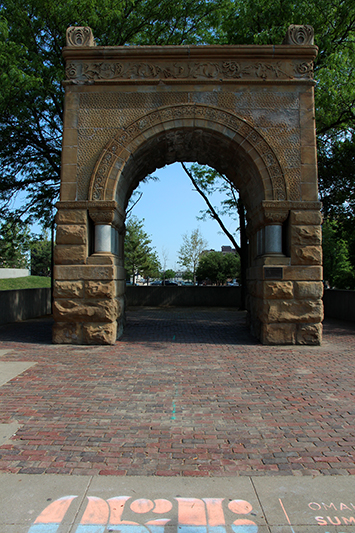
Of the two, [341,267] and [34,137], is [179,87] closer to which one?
[34,137]

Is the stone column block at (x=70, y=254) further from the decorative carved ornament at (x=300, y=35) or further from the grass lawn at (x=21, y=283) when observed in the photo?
the grass lawn at (x=21, y=283)

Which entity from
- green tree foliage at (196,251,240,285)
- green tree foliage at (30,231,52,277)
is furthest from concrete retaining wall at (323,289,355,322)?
green tree foliage at (30,231,52,277)

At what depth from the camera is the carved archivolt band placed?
9.21 metres

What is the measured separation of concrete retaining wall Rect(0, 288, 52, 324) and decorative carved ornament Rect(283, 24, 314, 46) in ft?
37.9

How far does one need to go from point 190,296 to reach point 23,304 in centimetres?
971

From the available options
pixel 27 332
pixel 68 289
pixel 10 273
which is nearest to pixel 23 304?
pixel 27 332

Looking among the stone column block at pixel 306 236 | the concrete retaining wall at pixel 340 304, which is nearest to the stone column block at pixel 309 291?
the stone column block at pixel 306 236

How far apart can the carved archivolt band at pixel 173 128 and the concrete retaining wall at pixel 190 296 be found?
12.8m

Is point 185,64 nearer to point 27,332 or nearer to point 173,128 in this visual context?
point 173,128

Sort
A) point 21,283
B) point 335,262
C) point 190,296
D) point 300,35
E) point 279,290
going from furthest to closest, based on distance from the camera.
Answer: point 21,283 → point 335,262 → point 190,296 → point 300,35 → point 279,290

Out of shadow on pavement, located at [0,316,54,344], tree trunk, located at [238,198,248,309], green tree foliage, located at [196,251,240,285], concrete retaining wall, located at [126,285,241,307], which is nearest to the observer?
shadow on pavement, located at [0,316,54,344]

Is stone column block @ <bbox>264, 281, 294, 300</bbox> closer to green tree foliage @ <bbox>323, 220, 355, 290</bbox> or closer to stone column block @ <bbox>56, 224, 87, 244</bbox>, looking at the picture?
stone column block @ <bbox>56, 224, 87, 244</bbox>

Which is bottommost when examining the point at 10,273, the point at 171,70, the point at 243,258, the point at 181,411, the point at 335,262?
the point at 181,411

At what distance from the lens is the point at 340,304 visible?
15102 millimetres
